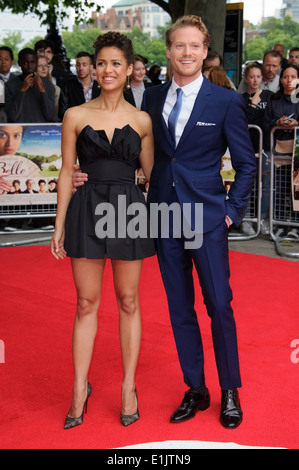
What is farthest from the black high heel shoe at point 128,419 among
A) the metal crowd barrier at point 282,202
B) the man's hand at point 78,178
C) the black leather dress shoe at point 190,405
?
the metal crowd barrier at point 282,202

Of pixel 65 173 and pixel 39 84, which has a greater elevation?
pixel 39 84

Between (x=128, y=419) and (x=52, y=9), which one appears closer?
(x=128, y=419)

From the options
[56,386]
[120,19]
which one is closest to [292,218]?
[56,386]

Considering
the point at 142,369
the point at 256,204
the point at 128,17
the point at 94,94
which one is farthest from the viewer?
the point at 128,17

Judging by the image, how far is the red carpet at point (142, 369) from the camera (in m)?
3.32

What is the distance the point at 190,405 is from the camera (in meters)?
3.55

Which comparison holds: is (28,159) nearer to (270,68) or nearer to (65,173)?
(270,68)

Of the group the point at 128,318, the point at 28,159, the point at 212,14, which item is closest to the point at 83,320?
the point at 128,318

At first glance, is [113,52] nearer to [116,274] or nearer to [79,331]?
[116,274]

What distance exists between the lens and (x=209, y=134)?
3.31m

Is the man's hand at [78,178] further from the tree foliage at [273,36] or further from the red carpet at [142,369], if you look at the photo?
the tree foliage at [273,36]

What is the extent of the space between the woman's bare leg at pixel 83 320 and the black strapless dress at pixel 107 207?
0.35ft

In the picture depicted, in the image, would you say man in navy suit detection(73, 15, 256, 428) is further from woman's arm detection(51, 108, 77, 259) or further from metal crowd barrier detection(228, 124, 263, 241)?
metal crowd barrier detection(228, 124, 263, 241)

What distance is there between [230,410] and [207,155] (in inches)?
53.0
